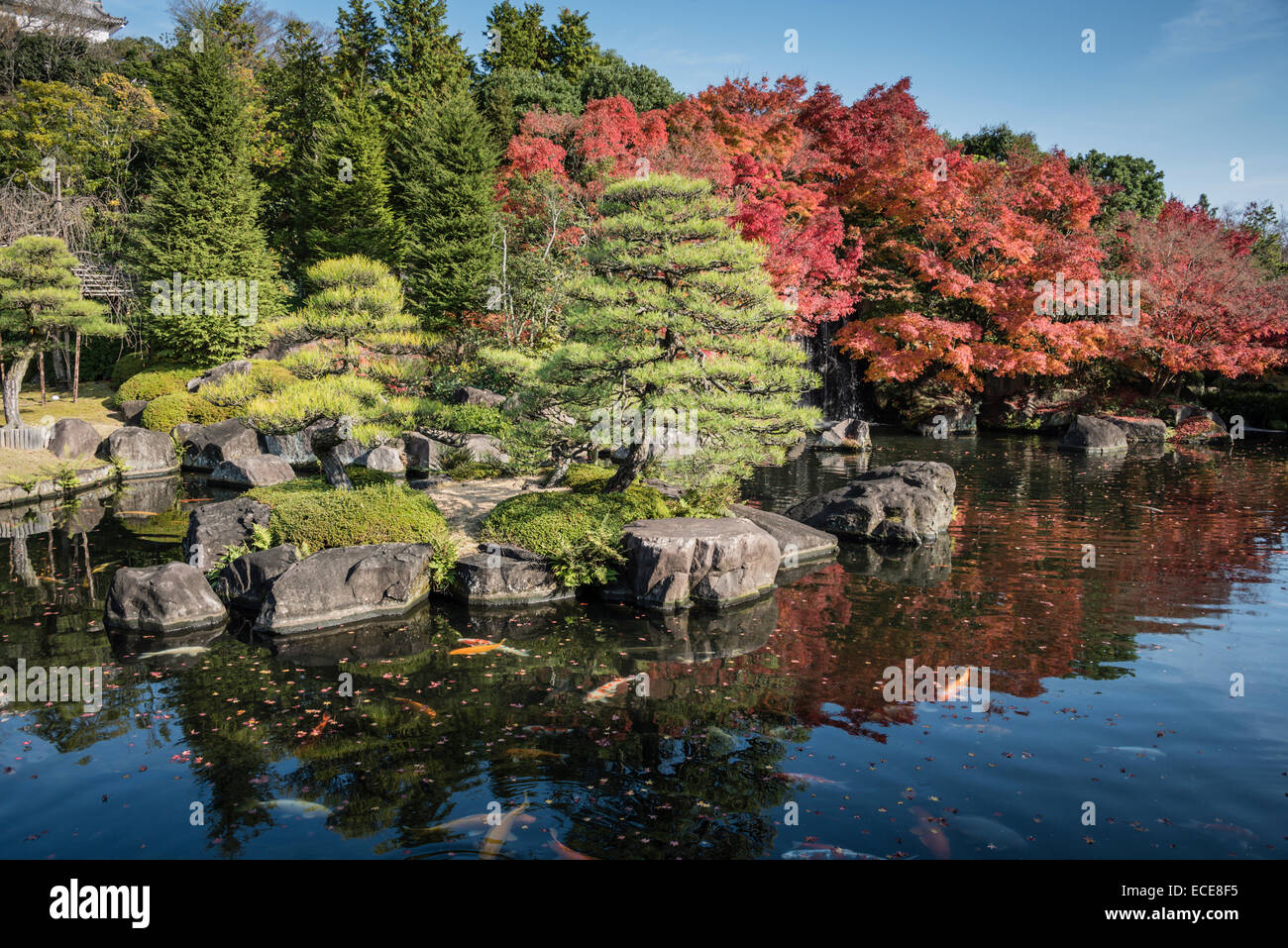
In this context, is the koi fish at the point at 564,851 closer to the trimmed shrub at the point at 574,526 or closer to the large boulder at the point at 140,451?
the trimmed shrub at the point at 574,526

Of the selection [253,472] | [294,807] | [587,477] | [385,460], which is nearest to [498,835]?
[294,807]

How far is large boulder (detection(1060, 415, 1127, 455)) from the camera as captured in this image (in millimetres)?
24562

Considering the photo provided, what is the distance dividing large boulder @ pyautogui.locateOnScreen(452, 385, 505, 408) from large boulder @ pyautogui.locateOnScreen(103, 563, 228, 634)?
12048 mm

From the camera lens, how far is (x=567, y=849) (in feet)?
18.9

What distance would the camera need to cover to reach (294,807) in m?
6.33

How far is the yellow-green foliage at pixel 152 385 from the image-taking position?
24.8m

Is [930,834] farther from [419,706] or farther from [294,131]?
[294,131]

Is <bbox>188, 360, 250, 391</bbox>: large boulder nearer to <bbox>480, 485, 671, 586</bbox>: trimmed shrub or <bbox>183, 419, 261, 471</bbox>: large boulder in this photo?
<bbox>183, 419, 261, 471</bbox>: large boulder

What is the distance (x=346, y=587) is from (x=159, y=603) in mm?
2167

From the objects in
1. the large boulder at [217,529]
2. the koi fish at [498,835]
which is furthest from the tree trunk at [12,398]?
the koi fish at [498,835]

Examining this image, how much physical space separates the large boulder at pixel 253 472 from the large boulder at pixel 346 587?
29.3ft

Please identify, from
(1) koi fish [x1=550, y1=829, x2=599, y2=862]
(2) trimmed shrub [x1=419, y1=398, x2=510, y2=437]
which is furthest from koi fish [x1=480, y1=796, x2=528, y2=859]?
Answer: (2) trimmed shrub [x1=419, y1=398, x2=510, y2=437]
